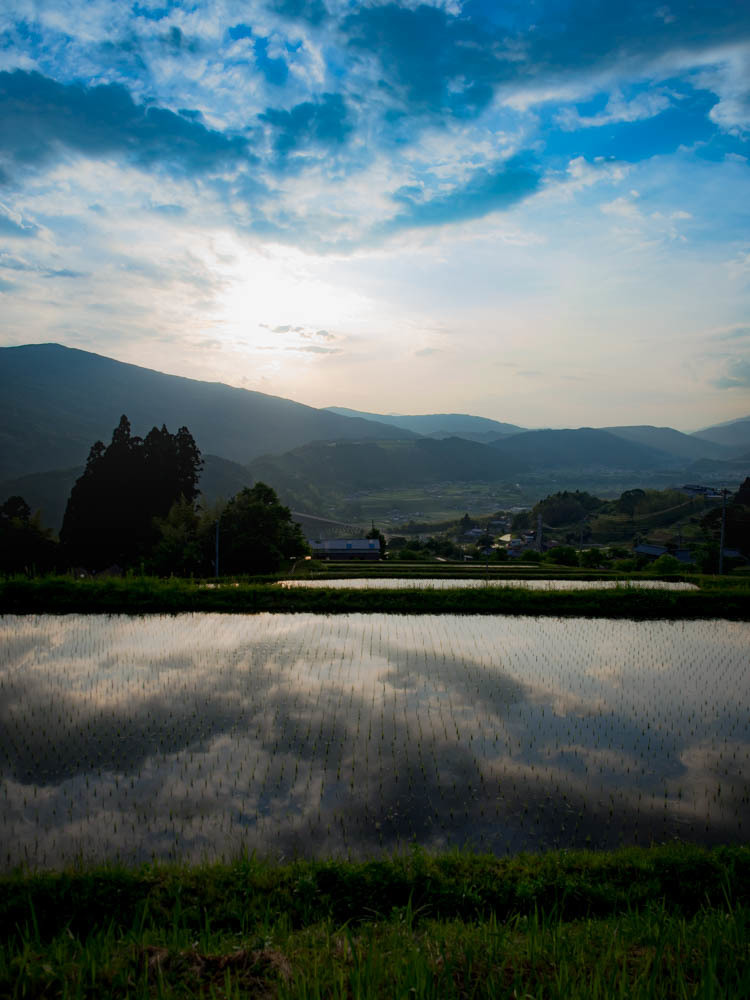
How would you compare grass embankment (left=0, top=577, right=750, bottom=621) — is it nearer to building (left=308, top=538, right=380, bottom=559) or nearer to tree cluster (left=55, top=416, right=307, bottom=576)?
tree cluster (left=55, top=416, right=307, bottom=576)

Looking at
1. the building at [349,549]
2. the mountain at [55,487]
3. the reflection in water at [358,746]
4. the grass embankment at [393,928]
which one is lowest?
the building at [349,549]

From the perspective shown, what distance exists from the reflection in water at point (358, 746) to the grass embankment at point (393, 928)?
2.31 ft

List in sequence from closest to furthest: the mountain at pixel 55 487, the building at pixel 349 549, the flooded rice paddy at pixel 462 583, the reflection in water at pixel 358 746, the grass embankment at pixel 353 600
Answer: the reflection in water at pixel 358 746
the grass embankment at pixel 353 600
the flooded rice paddy at pixel 462 583
the building at pixel 349 549
the mountain at pixel 55 487

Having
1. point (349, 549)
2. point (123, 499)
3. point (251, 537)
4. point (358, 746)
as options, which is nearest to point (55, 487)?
Answer: point (349, 549)

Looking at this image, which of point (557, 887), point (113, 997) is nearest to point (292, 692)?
point (557, 887)

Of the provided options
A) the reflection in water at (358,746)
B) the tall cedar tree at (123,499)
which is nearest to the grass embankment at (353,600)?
the reflection in water at (358,746)

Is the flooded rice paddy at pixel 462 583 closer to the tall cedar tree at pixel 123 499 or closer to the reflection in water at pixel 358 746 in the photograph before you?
the reflection in water at pixel 358 746

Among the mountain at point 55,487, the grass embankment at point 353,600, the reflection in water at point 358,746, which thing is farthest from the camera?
the mountain at point 55,487

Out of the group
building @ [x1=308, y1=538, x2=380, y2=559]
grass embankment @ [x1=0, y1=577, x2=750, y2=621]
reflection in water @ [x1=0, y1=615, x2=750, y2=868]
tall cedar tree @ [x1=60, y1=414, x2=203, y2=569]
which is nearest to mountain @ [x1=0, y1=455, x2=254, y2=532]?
building @ [x1=308, y1=538, x2=380, y2=559]

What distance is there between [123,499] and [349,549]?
22572 millimetres

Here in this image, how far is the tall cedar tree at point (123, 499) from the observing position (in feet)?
136

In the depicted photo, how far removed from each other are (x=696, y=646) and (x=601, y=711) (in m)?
6.79

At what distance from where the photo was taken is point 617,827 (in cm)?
687

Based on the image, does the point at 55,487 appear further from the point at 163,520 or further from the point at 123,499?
the point at 163,520
